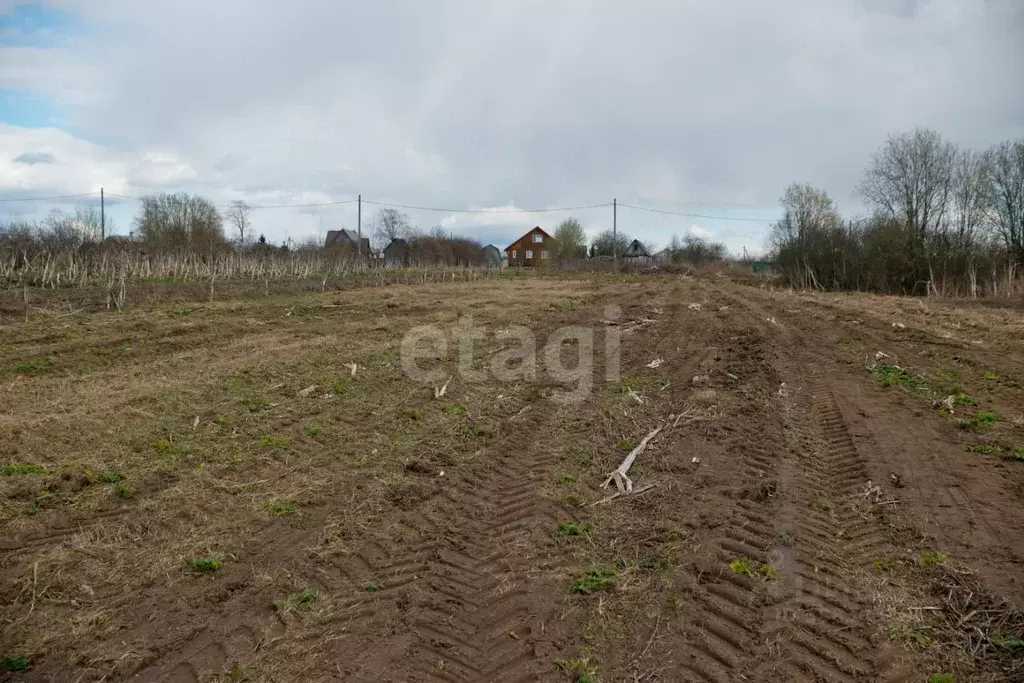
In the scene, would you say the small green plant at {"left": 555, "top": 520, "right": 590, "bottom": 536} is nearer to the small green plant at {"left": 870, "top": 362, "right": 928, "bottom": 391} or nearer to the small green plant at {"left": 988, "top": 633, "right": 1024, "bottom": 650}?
the small green plant at {"left": 988, "top": 633, "right": 1024, "bottom": 650}

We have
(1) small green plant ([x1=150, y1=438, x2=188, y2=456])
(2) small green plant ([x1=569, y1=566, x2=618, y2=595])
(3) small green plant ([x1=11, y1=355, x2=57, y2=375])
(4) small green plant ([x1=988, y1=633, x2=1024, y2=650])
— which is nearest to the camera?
(4) small green plant ([x1=988, y1=633, x2=1024, y2=650])

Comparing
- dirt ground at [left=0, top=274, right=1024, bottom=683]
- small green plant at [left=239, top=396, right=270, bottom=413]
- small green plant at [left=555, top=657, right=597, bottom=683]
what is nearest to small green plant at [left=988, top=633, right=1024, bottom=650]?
dirt ground at [left=0, top=274, right=1024, bottom=683]

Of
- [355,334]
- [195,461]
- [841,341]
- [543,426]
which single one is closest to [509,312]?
[355,334]

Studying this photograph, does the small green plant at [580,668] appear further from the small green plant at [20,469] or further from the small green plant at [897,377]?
the small green plant at [897,377]

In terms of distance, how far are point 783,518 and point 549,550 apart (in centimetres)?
166

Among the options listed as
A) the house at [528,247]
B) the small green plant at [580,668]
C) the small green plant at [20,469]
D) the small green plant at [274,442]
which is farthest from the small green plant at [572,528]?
the house at [528,247]

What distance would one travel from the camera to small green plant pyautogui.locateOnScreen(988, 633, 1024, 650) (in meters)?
2.99

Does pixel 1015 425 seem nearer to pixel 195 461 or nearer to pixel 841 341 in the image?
pixel 841 341

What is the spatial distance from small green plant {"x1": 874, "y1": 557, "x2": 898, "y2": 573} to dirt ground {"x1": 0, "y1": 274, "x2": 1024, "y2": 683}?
2 centimetres

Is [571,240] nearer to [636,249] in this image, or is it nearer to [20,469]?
[636,249]

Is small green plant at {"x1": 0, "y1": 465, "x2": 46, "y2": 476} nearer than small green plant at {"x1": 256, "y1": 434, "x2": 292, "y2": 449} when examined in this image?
Yes

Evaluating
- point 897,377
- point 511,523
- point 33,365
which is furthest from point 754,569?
point 33,365

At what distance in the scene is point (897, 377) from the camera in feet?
25.7

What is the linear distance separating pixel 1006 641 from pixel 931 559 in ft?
2.24
